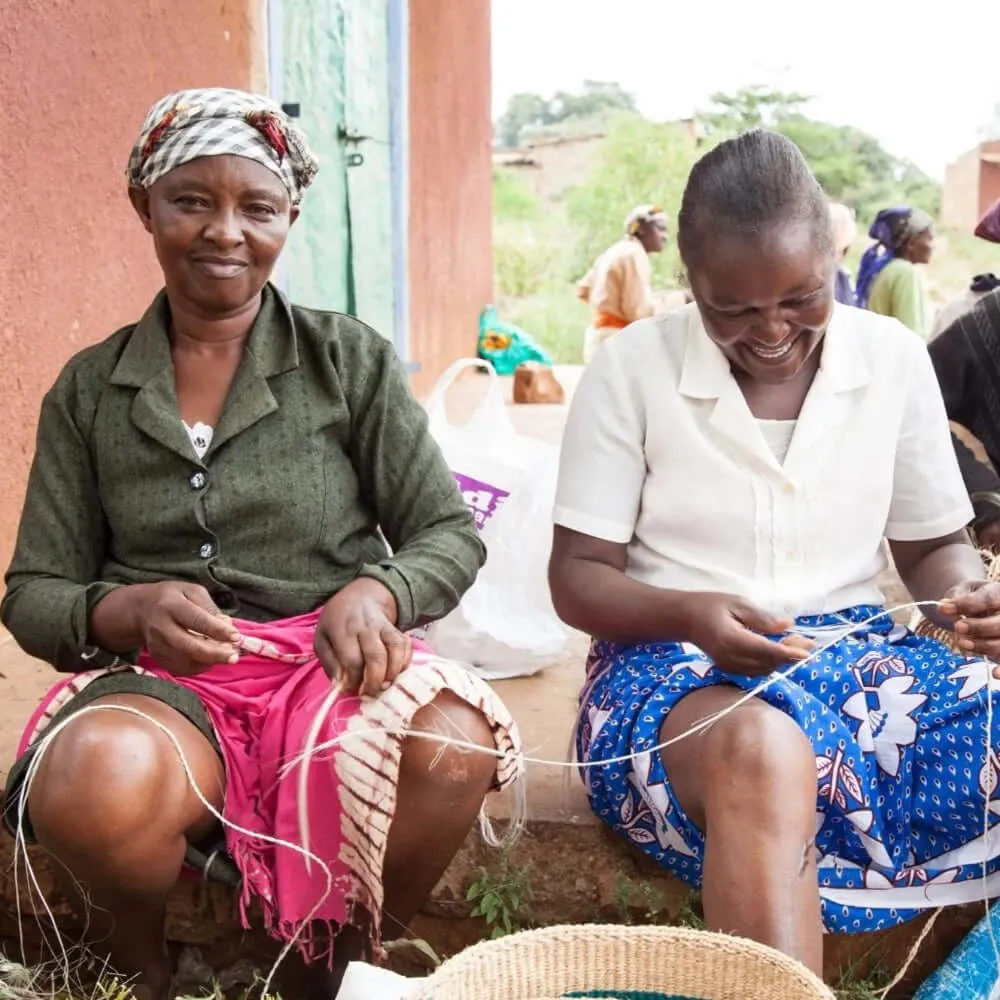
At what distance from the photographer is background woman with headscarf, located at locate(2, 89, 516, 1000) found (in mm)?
1755

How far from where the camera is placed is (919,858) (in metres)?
1.95

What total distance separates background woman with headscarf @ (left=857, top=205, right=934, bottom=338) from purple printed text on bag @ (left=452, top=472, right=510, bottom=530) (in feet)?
18.0

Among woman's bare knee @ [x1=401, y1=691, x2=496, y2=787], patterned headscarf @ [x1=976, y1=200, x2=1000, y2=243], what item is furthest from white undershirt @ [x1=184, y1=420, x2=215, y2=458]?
patterned headscarf @ [x1=976, y1=200, x2=1000, y2=243]

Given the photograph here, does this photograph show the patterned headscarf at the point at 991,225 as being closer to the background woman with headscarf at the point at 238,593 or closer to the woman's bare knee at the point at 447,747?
the background woman with headscarf at the point at 238,593

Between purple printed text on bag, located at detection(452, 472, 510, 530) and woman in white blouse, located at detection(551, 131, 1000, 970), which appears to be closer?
woman in white blouse, located at detection(551, 131, 1000, 970)

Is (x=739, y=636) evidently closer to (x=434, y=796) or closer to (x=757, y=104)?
(x=434, y=796)

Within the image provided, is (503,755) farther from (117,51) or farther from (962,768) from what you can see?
(117,51)

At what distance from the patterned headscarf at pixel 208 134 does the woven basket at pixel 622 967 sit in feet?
4.12

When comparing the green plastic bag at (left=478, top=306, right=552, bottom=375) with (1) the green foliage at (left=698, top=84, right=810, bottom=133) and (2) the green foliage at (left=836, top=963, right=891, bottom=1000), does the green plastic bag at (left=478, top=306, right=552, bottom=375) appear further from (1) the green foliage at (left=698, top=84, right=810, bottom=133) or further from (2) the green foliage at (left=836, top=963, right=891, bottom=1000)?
(1) the green foliage at (left=698, top=84, right=810, bottom=133)

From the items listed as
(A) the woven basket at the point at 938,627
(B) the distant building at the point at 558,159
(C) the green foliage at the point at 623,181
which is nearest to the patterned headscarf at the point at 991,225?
(A) the woven basket at the point at 938,627

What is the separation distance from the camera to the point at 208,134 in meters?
1.95

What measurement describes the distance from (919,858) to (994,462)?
1.43 metres

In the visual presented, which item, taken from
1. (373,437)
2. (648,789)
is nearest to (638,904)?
(648,789)

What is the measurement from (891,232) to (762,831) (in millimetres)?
7241
